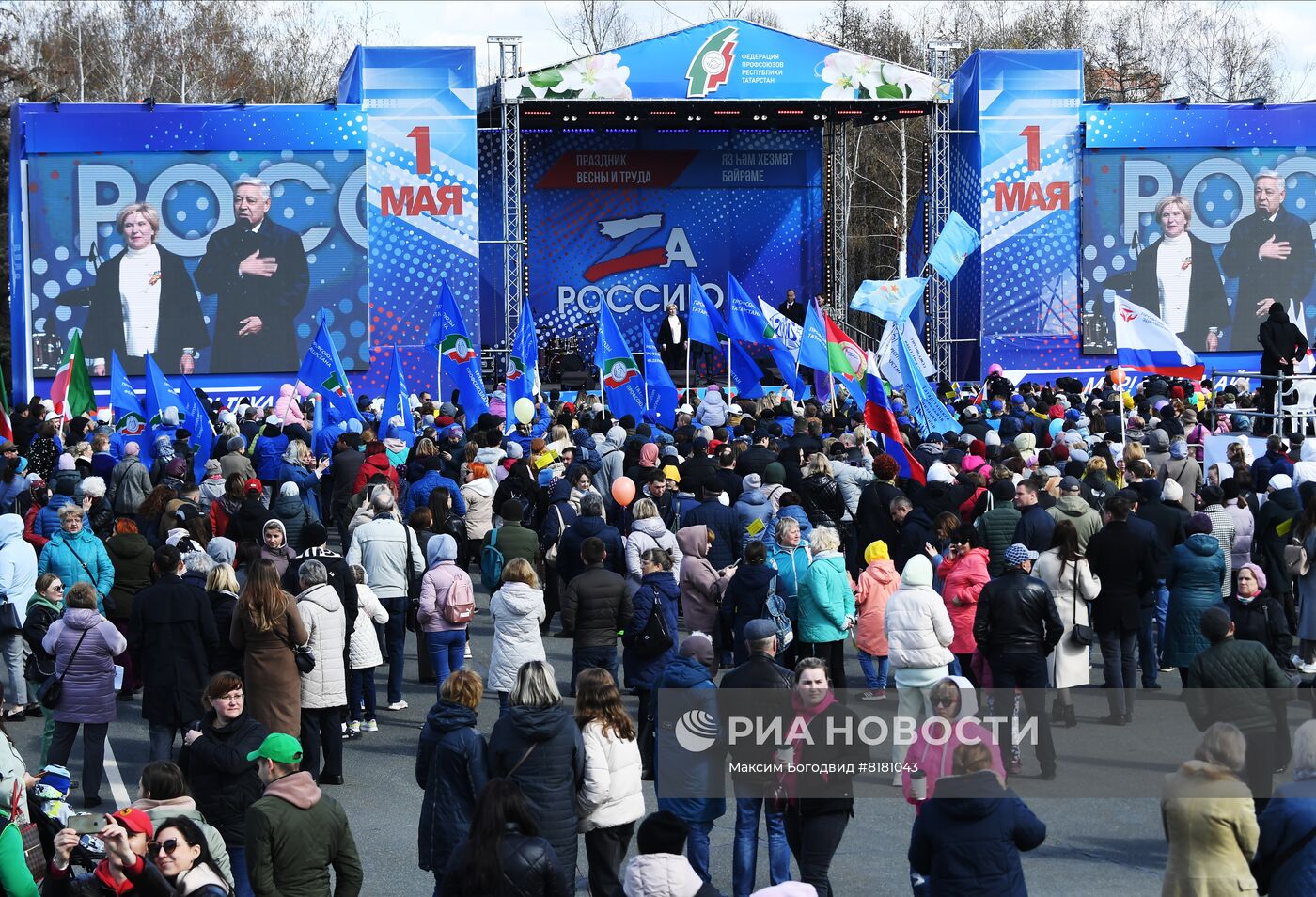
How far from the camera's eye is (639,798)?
7203 millimetres

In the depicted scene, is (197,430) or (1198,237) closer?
(197,430)

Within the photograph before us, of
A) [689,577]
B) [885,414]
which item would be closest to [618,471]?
[885,414]

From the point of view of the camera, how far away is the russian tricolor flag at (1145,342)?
16.5m

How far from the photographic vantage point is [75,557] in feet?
35.8

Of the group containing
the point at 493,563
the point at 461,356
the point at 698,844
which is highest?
the point at 461,356

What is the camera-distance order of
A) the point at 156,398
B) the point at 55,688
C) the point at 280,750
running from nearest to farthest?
the point at 280,750, the point at 55,688, the point at 156,398

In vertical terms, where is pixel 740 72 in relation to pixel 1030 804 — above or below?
above

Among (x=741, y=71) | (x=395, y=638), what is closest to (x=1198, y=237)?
(x=741, y=71)

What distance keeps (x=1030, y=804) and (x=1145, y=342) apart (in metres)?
8.40

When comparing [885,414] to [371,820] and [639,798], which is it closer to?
[371,820]

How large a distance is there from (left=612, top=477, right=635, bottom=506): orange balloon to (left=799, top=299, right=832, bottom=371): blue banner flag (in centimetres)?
488

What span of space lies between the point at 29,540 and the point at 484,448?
387cm

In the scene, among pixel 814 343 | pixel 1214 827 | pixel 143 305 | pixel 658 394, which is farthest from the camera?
pixel 143 305

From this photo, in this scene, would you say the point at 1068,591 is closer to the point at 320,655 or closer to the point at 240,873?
the point at 320,655
